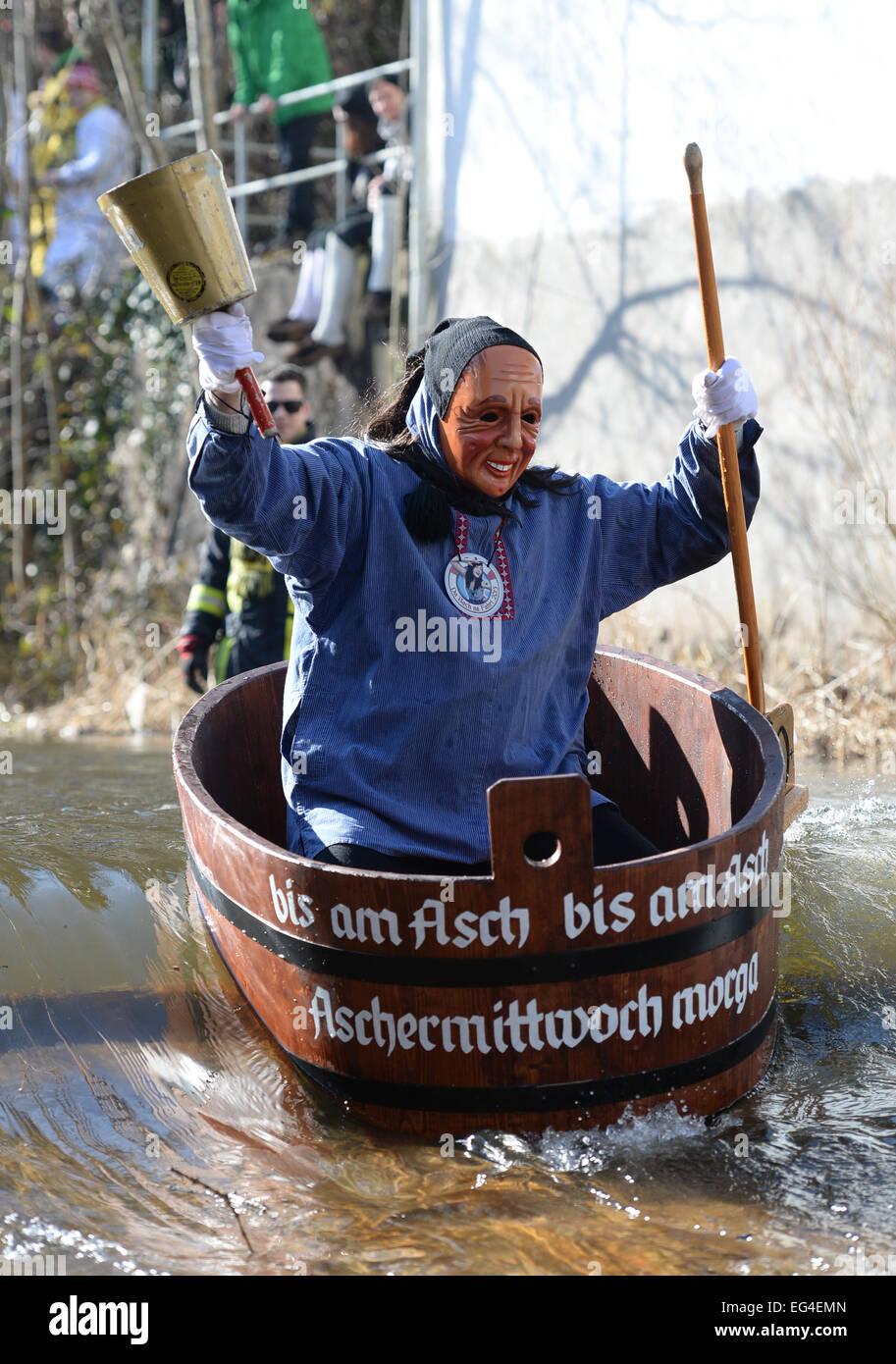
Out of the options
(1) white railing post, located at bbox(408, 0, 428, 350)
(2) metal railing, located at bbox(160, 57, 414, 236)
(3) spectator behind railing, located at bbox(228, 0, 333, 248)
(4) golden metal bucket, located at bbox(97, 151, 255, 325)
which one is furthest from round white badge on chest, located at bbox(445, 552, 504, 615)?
(3) spectator behind railing, located at bbox(228, 0, 333, 248)

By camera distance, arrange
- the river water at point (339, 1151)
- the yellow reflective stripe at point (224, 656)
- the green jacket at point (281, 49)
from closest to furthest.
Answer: the river water at point (339, 1151), the yellow reflective stripe at point (224, 656), the green jacket at point (281, 49)

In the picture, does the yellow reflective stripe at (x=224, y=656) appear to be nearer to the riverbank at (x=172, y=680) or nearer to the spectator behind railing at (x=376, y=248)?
the riverbank at (x=172, y=680)

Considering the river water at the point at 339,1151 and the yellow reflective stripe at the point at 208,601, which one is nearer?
the river water at the point at 339,1151

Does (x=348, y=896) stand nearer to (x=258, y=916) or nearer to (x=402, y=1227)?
(x=258, y=916)

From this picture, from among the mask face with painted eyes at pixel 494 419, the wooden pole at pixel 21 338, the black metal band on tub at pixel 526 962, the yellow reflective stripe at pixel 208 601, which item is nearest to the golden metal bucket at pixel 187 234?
the mask face with painted eyes at pixel 494 419

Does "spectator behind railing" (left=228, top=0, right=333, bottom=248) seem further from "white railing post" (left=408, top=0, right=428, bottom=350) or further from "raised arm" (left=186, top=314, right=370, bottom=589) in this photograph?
"raised arm" (left=186, top=314, right=370, bottom=589)

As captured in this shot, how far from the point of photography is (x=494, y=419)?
2912mm

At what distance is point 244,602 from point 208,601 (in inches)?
9.1

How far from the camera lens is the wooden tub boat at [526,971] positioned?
7.72 ft

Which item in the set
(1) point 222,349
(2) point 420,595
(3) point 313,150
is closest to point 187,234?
(1) point 222,349

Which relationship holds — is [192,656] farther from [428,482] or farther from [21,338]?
[21,338]

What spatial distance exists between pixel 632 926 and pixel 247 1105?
845mm

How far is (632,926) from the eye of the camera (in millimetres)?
2365

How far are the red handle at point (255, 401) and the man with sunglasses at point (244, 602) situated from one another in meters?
2.39
